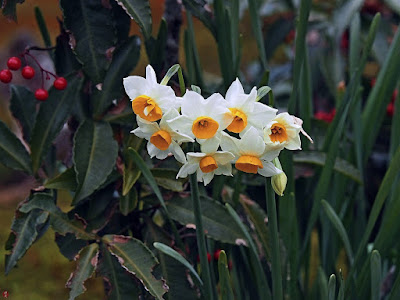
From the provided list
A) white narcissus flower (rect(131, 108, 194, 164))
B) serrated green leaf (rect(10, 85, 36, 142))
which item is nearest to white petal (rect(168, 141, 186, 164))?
white narcissus flower (rect(131, 108, 194, 164))

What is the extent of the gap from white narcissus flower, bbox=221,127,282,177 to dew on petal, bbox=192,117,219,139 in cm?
2

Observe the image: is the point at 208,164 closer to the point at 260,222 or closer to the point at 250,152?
the point at 250,152

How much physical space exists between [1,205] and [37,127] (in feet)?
6.26

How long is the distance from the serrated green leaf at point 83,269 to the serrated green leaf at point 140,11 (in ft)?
1.11

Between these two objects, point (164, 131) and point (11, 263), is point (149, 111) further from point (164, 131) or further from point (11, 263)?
point (11, 263)

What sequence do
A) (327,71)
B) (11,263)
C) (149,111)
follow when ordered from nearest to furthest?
(149,111) → (11,263) → (327,71)

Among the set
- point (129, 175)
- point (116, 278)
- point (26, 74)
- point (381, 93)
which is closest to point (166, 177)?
point (129, 175)

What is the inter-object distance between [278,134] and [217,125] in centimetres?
7

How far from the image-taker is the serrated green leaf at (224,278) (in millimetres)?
720

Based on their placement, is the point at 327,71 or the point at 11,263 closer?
the point at 11,263

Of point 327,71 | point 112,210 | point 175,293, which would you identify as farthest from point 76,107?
point 327,71

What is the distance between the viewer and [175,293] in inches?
34.1

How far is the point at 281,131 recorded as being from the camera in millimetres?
597

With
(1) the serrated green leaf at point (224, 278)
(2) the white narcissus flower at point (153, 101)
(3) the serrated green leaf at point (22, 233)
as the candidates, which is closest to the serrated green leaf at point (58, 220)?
(3) the serrated green leaf at point (22, 233)
